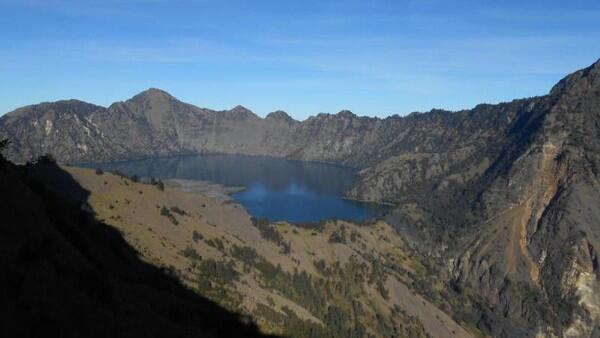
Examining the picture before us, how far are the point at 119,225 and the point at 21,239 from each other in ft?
269

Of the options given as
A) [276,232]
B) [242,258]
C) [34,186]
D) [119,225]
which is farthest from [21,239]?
[276,232]

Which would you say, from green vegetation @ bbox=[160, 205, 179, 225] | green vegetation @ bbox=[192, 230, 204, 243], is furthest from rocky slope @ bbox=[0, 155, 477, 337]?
green vegetation @ bbox=[192, 230, 204, 243]

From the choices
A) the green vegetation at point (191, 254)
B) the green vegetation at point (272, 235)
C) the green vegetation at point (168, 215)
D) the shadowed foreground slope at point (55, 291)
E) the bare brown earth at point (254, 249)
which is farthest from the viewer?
the green vegetation at point (272, 235)

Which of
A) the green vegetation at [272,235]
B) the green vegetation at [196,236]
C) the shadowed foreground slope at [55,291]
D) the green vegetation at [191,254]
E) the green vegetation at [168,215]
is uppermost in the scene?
the shadowed foreground slope at [55,291]

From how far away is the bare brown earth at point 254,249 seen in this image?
110 metres

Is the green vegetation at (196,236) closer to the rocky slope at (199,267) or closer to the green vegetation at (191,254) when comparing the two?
the rocky slope at (199,267)

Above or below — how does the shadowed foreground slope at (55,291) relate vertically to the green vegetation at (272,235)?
above

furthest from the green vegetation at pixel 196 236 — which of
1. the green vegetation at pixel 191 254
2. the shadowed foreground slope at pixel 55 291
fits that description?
the shadowed foreground slope at pixel 55 291

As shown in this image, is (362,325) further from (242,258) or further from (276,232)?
(276,232)

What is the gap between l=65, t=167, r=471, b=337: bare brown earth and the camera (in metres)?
110

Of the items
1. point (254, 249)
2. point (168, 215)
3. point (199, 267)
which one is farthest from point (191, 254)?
point (254, 249)

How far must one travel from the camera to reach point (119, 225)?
113 meters

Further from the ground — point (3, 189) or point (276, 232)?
point (3, 189)

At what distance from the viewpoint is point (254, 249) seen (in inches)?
6206
